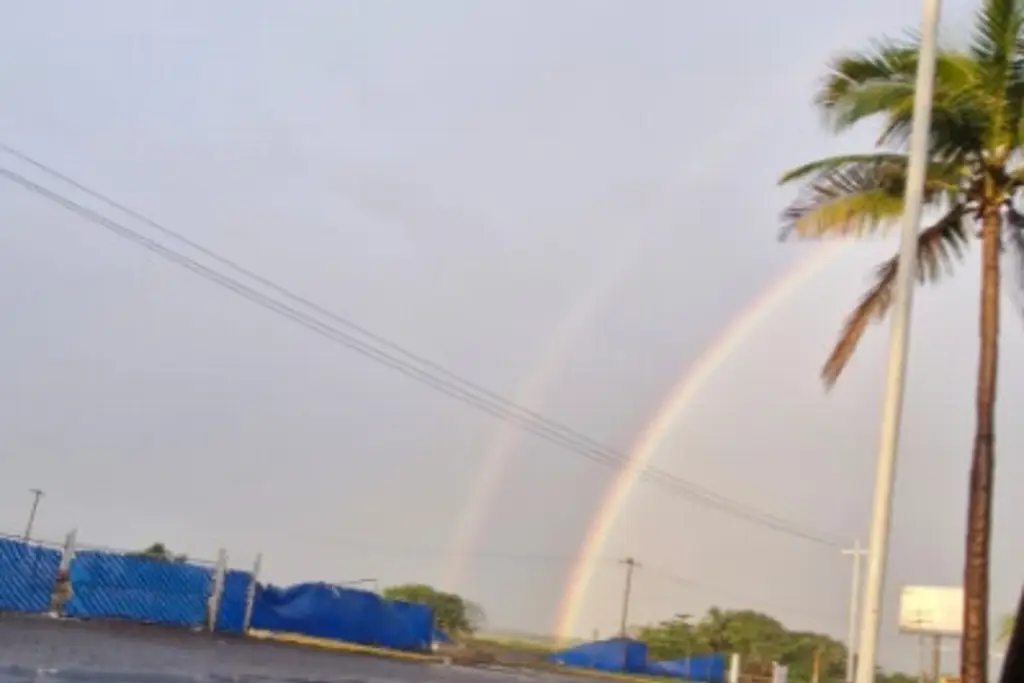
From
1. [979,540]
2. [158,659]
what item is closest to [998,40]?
[979,540]

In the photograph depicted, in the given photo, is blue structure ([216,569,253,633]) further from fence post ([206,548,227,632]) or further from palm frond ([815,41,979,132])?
palm frond ([815,41,979,132])

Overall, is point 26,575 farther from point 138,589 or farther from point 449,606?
point 449,606

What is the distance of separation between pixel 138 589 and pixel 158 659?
948 centimetres

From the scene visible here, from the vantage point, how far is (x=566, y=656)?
4759 cm

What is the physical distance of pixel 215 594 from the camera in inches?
1067

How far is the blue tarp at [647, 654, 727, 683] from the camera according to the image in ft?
161

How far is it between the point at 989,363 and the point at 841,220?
2.79 meters

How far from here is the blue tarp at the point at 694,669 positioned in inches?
1932

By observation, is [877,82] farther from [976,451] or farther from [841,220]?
[976,451]

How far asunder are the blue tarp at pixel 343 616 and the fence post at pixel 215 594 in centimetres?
162

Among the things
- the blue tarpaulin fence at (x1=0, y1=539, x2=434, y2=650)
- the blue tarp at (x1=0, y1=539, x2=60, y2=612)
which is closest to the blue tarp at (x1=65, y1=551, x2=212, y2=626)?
the blue tarpaulin fence at (x1=0, y1=539, x2=434, y2=650)

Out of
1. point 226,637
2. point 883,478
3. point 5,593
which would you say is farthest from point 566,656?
point 883,478

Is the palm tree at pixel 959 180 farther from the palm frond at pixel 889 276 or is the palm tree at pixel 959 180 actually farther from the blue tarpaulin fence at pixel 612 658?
the blue tarpaulin fence at pixel 612 658

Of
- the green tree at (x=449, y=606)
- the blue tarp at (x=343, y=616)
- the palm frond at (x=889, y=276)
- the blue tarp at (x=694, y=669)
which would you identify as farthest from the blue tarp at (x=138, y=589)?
the green tree at (x=449, y=606)
